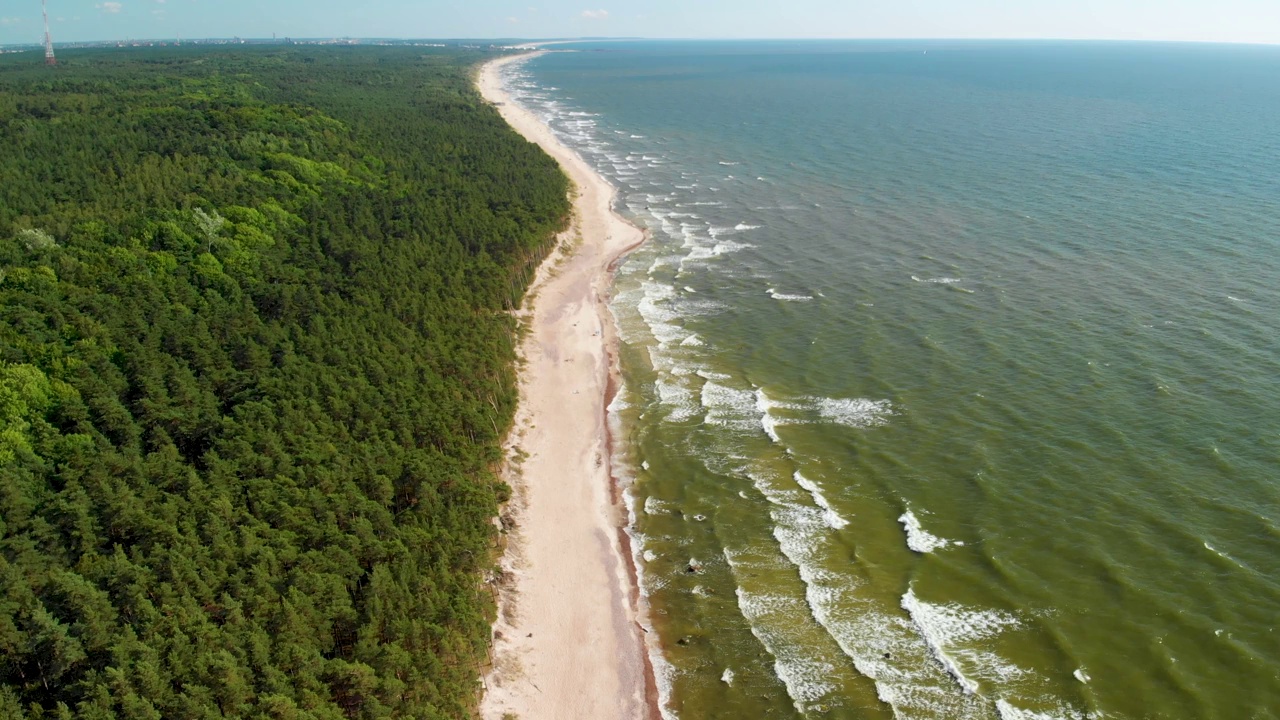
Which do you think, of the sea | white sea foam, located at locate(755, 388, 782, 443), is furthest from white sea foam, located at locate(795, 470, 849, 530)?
white sea foam, located at locate(755, 388, 782, 443)

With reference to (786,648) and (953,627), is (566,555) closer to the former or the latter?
(786,648)

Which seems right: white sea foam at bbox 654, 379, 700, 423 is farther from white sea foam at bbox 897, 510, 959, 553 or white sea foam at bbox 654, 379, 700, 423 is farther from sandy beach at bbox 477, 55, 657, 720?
white sea foam at bbox 897, 510, 959, 553

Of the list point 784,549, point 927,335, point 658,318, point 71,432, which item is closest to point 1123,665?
point 784,549

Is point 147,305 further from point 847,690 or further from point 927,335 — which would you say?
point 927,335

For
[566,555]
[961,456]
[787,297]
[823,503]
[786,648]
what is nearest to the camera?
[786,648]

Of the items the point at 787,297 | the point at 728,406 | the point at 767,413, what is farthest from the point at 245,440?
the point at 787,297

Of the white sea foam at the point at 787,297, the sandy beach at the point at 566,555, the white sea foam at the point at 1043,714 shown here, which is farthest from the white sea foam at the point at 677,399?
the white sea foam at the point at 1043,714

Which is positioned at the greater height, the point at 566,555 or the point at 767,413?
the point at 767,413
